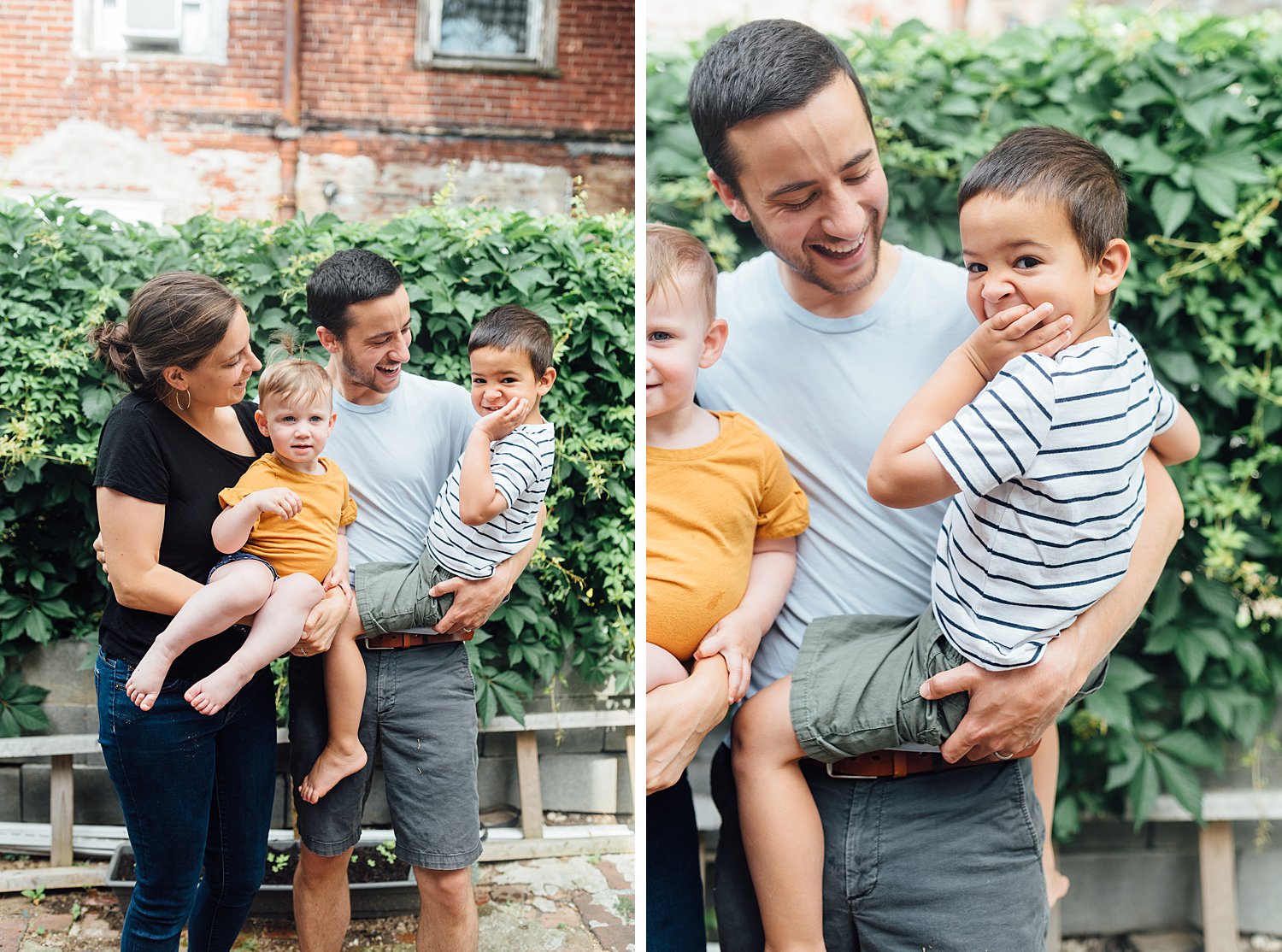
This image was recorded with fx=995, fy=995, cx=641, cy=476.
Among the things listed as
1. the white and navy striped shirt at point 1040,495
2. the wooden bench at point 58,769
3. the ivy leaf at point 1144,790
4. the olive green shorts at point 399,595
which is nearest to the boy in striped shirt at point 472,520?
the olive green shorts at point 399,595

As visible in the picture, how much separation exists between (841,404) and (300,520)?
944 millimetres

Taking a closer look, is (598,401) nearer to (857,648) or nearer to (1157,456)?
(857,648)

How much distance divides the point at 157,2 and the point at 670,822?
2.97 meters

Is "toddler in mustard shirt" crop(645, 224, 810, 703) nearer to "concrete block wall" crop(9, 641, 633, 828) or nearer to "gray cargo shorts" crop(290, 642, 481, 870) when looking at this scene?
"gray cargo shorts" crop(290, 642, 481, 870)

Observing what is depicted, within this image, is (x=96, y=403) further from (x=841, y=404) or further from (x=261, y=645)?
(x=841, y=404)

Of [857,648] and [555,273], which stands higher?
[555,273]

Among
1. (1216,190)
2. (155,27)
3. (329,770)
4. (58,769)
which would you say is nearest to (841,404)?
(329,770)

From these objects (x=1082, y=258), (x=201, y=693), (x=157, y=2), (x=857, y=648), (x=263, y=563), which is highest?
(x=157, y=2)

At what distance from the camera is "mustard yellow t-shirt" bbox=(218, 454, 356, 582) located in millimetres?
1702

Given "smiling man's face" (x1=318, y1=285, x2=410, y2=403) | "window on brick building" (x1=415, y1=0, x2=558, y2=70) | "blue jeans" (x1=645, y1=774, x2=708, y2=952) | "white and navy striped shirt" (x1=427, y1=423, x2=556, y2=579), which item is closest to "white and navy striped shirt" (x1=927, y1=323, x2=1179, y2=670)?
"blue jeans" (x1=645, y1=774, x2=708, y2=952)

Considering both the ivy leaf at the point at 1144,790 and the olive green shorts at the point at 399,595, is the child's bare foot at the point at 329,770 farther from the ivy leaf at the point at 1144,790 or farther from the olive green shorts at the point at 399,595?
the ivy leaf at the point at 1144,790

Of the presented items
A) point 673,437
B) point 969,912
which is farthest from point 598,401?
point 969,912

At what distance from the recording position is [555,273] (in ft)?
7.13

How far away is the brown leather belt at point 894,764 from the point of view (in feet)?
5.16
